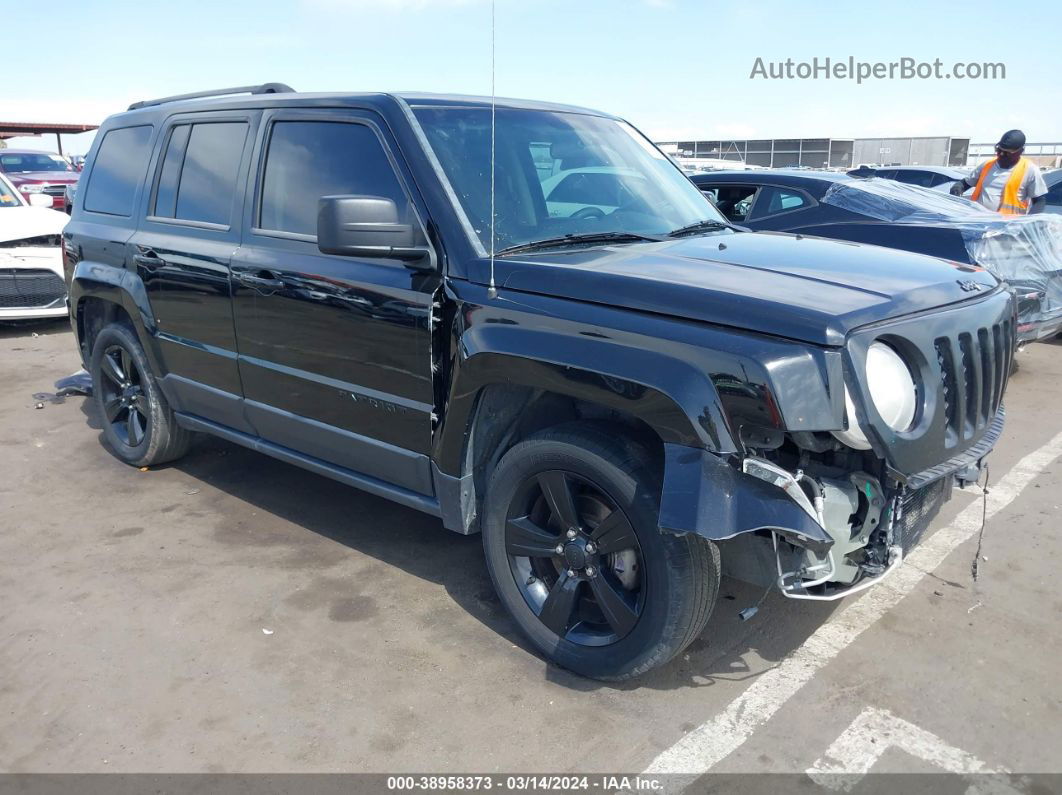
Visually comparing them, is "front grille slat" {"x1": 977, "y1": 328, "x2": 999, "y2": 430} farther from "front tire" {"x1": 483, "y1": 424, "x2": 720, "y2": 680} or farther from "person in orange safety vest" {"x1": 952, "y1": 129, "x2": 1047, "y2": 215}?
"person in orange safety vest" {"x1": 952, "y1": 129, "x2": 1047, "y2": 215}

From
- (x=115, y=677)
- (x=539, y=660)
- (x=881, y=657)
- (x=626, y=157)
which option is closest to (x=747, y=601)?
(x=881, y=657)

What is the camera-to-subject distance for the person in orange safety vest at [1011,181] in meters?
8.20

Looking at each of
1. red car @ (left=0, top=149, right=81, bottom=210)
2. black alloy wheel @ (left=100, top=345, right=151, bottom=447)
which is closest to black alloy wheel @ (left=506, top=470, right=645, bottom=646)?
black alloy wheel @ (left=100, top=345, right=151, bottom=447)

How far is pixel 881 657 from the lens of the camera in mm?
3197

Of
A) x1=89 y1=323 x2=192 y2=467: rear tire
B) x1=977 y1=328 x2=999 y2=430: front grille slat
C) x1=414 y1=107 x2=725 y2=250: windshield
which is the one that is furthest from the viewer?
x1=89 y1=323 x2=192 y2=467: rear tire

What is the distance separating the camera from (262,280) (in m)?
3.82

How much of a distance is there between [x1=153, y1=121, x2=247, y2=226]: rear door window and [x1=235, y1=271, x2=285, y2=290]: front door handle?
0.35 m

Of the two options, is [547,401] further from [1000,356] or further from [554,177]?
[1000,356]

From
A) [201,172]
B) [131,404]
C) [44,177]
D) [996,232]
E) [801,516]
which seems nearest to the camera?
[801,516]

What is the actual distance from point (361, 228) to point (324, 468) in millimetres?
1296

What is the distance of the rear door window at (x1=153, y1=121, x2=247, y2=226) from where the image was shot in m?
4.09

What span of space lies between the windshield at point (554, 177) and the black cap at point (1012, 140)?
5500mm

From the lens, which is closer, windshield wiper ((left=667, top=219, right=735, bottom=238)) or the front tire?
the front tire

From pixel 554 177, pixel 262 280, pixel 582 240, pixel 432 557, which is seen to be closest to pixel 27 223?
pixel 262 280
